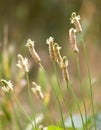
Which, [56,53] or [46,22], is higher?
[46,22]

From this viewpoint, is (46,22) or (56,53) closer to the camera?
(56,53)

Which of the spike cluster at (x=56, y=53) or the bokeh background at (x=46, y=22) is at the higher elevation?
the bokeh background at (x=46, y=22)

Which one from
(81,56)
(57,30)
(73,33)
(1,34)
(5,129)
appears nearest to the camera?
(73,33)

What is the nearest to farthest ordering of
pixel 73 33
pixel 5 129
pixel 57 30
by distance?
pixel 73 33 → pixel 5 129 → pixel 57 30

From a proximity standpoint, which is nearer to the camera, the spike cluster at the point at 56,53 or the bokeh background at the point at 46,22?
the spike cluster at the point at 56,53

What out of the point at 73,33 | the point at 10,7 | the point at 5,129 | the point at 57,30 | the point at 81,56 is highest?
the point at 10,7

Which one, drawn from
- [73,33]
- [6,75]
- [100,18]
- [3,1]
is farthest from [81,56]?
[73,33]

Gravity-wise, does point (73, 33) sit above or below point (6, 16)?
below

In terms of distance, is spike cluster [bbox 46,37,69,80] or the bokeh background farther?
A: the bokeh background

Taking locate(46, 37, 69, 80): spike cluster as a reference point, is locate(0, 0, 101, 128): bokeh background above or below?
above

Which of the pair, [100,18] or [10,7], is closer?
[100,18]

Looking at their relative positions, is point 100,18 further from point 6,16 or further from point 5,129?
point 5,129
